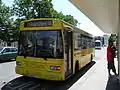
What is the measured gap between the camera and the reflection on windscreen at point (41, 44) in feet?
33.4

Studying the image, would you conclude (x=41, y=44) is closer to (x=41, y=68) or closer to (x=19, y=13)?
(x=41, y=68)

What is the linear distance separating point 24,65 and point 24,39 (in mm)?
1231

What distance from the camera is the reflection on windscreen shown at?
10.2 meters

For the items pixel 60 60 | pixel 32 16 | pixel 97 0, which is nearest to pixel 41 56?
pixel 60 60

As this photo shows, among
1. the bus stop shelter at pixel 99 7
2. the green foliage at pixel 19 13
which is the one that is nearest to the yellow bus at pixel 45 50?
the bus stop shelter at pixel 99 7

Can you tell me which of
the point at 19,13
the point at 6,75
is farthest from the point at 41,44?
the point at 19,13

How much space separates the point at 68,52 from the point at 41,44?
4.70 feet

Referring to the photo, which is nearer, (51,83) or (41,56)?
(41,56)

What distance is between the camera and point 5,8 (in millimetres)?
44406

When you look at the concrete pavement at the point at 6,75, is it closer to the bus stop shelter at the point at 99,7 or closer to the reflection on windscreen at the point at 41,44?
the reflection on windscreen at the point at 41,44

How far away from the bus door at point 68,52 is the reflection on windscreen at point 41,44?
66 cm

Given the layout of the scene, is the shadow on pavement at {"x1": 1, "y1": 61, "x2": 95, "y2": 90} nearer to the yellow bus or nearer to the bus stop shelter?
the yellow bus

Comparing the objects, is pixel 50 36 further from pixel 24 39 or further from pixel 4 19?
pixel 4 19

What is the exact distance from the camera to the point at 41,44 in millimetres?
10469
